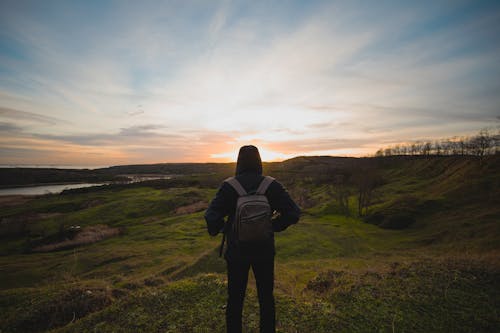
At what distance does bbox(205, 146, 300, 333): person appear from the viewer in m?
3.97

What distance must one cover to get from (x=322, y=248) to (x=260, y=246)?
22.1 meters

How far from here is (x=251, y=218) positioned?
388 centimetres

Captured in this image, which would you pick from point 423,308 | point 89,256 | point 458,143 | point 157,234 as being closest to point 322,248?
point 423,308

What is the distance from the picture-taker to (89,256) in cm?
2262

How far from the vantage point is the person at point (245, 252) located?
3.97m

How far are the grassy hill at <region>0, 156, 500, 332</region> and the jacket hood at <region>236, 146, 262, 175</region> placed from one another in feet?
12.6

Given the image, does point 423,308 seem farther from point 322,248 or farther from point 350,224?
point 350,224

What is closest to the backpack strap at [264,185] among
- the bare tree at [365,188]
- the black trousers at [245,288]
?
the black trousers at [245,288]

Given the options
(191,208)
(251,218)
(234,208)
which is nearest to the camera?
(251,218)

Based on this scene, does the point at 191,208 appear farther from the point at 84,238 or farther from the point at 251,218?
the point at 251,218

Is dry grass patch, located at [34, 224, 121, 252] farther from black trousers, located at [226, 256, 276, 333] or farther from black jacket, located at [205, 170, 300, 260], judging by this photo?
black jacket, located at [205, 170, 300, 260]

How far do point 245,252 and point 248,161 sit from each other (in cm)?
161

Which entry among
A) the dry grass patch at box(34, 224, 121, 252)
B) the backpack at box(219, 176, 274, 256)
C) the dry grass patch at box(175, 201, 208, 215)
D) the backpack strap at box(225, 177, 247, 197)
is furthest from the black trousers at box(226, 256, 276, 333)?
the dry grass patch at box(175, 201, 208, 215)

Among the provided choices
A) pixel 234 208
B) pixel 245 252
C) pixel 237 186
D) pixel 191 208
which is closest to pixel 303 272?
pixel 245 252
